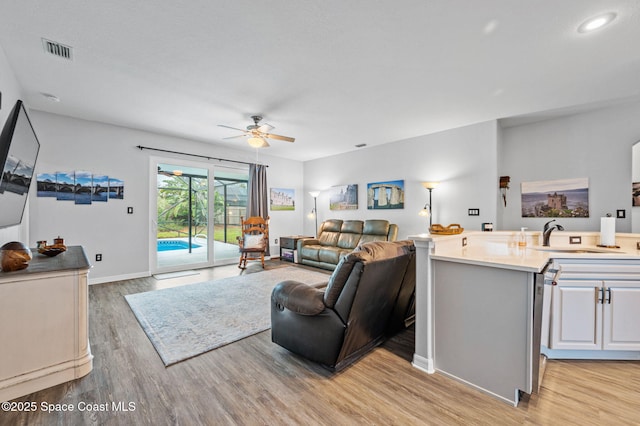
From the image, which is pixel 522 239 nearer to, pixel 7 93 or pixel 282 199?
pixel 282 199

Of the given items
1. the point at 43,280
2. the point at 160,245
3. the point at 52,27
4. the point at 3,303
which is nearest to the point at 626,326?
the point at 43,280

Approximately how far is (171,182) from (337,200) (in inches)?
142

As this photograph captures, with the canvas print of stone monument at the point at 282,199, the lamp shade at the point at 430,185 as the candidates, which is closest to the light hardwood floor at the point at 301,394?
the lamp shade at the point at 430,185

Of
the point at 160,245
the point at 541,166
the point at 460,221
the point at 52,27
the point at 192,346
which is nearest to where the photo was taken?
the point at 52,27

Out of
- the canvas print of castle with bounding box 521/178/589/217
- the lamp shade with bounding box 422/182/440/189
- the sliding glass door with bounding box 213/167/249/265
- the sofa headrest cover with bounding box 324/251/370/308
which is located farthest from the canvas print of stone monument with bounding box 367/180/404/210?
the sofa headrest cover with bounding box 324/251/370/308

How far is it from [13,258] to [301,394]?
2.15 m

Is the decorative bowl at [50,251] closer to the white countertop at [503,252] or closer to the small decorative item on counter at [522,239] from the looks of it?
the white countertop at [503,252]

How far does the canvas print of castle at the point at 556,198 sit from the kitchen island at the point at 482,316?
194 centimetres

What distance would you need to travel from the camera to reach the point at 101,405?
1.64 metres

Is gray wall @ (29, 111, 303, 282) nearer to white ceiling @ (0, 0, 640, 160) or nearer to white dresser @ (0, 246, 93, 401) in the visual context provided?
white ceiling @ (0, 0, 640, 160)

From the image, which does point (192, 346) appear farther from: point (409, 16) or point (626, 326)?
point (626, 326)

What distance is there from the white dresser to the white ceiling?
1.89 meters

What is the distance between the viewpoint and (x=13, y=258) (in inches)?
70.3

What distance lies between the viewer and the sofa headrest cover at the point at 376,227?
5184mm
